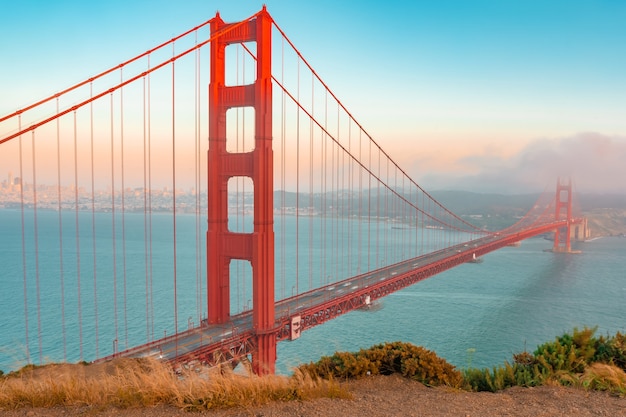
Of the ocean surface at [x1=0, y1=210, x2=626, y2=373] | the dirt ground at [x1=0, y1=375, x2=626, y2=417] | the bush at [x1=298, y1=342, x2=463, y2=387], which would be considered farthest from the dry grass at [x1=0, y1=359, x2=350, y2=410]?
the ocean surface at [x1=0, y1=210, x2=626, y2=373]

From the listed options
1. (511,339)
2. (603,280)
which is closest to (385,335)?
(511,339)

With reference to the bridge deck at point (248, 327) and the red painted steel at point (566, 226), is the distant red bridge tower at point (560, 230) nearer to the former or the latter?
the red painted steel at point (566, 226)

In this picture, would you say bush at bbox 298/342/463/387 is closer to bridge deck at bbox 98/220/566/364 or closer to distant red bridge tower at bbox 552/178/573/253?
bridge deck at bbox 98/220/566/364

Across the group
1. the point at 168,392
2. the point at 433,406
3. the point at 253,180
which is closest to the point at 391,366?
the point at 433,406

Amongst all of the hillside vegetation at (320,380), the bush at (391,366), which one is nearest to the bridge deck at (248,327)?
the bush at (391,366)

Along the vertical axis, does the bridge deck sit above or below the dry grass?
below

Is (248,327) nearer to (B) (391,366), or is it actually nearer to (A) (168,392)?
(B) (391,366)

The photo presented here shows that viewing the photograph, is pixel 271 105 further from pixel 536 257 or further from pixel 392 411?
pixel 536 257

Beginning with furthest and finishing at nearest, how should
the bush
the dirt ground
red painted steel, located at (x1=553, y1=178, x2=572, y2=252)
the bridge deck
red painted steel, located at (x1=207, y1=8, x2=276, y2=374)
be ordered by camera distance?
red painted steel, located at (x1=553, y1=178, x2=572, y2=252) → red painted steel, located at (x1=207, y1=8, x2=276, y2=374) → the bridge deck → the bush → the dirt ground
